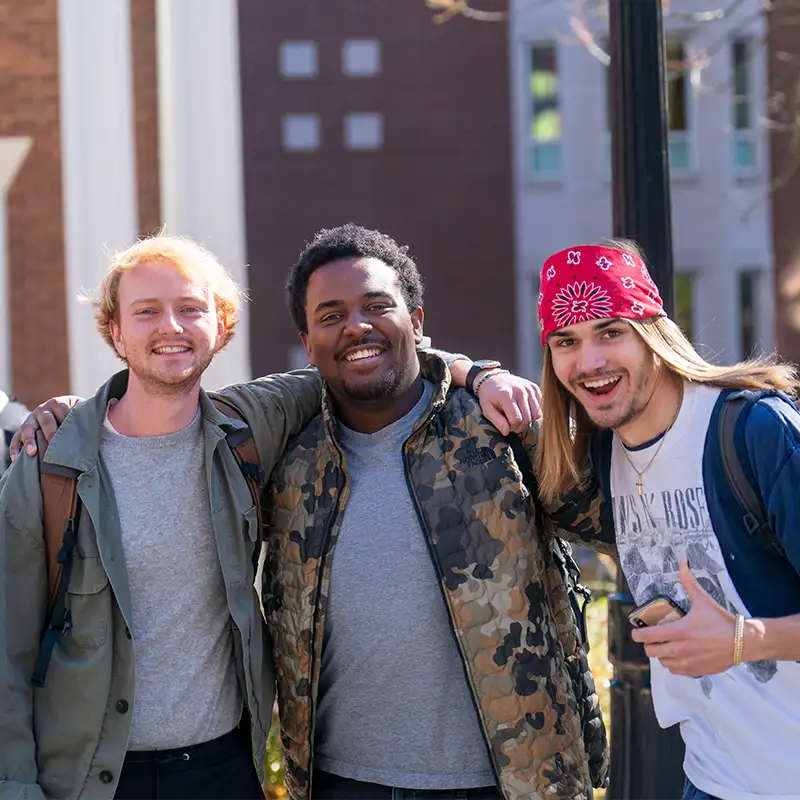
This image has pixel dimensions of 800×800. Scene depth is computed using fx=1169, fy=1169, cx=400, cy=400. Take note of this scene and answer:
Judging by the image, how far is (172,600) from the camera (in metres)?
2.99

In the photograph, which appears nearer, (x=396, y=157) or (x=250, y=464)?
(x=250, y=464)

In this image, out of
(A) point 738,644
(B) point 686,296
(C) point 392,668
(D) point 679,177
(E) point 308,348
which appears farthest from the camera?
(B) point 686,296

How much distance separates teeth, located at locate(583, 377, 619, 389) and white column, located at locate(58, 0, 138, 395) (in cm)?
525

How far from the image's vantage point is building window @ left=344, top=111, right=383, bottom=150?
798 inches

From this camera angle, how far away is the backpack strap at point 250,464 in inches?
123

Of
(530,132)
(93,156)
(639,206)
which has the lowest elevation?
(639,206)

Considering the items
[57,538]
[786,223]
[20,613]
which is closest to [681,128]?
[786,223]

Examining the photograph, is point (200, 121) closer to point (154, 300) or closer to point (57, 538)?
point (154, 300)

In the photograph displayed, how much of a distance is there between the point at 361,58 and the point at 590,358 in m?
18.4

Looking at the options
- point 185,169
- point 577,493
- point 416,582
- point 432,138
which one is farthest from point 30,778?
point 432,138

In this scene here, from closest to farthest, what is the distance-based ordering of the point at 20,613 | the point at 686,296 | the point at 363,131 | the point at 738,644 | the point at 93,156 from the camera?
the point at 738,644
the point at 20,613
the point at 93,156
the point at 363,131
the point at 686,296

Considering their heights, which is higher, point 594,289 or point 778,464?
point 594,289

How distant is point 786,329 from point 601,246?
14785mm

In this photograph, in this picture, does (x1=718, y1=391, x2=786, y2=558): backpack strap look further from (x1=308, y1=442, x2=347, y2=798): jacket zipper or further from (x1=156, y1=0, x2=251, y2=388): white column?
(x1=156, y1=0, x2=251, y2=388): white column
